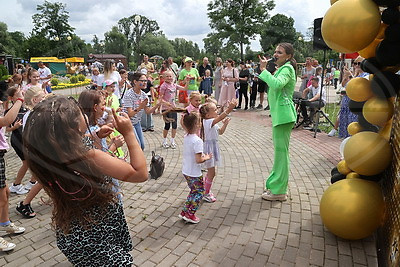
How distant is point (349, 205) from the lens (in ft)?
9.71

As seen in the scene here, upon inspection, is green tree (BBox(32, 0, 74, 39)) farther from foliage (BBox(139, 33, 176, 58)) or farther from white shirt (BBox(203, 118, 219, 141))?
white shirt (BBox(203, 118, 219, 141))

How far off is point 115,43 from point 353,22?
85550mm

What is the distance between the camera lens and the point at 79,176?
1578mm

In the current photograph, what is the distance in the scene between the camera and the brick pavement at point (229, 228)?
9.88 ft

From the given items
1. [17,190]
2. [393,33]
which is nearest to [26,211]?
[17,190]

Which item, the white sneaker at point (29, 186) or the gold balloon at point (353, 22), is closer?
the gold balloon at point (353, 22)

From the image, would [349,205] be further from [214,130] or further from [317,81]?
[317,81]

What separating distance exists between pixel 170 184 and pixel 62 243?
321cm

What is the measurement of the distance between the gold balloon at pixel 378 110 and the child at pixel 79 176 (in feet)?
8.41

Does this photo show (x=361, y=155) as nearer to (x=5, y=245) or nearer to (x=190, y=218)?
(x=190, y=218)

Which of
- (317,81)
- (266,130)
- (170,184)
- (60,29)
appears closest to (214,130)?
(170,184)

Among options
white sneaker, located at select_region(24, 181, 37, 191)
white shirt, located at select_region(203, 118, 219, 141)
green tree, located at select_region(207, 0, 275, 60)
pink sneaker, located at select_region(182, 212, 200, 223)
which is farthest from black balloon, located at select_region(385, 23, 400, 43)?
green tree, located at select_region(207, 0, 275, 60)

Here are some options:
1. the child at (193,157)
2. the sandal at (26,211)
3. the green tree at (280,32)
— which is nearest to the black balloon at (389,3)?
the child at (193,157)

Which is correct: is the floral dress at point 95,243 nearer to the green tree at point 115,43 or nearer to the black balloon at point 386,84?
the black balloon at point 386,84
